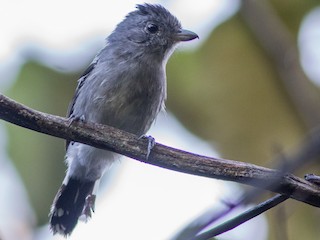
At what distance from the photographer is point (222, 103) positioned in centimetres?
359

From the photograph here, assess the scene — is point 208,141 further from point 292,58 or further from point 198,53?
point 292,58

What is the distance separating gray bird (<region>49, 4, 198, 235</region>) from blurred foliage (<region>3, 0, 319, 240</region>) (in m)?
0.14

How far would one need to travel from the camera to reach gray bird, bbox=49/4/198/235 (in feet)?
11.4

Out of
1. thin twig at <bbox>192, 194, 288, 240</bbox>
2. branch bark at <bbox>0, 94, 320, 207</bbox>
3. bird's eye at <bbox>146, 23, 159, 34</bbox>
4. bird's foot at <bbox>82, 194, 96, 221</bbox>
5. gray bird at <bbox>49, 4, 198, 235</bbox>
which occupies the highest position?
bird's eye at <bbox>146, 23, 159, 34</bbox>

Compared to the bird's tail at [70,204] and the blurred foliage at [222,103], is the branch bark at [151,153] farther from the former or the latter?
the bird's tail at [70,204]

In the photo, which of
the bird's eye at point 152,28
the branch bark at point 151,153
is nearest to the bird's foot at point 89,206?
the bird's eye at point 152,28

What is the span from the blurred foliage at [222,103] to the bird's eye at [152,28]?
0.31m

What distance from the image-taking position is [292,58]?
283 cm

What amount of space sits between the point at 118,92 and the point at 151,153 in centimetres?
121

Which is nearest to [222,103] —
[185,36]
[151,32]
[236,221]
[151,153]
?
[185,36]

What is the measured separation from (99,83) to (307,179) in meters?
1.73

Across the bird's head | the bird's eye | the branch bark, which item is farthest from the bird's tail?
the branch bark

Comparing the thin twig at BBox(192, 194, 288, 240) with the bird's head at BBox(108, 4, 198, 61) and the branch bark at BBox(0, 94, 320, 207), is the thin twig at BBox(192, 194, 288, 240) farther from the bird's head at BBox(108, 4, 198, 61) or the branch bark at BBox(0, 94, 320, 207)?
the bird's head at BBox(108, 4, 198, 61)

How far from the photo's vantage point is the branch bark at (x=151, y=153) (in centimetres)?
200
